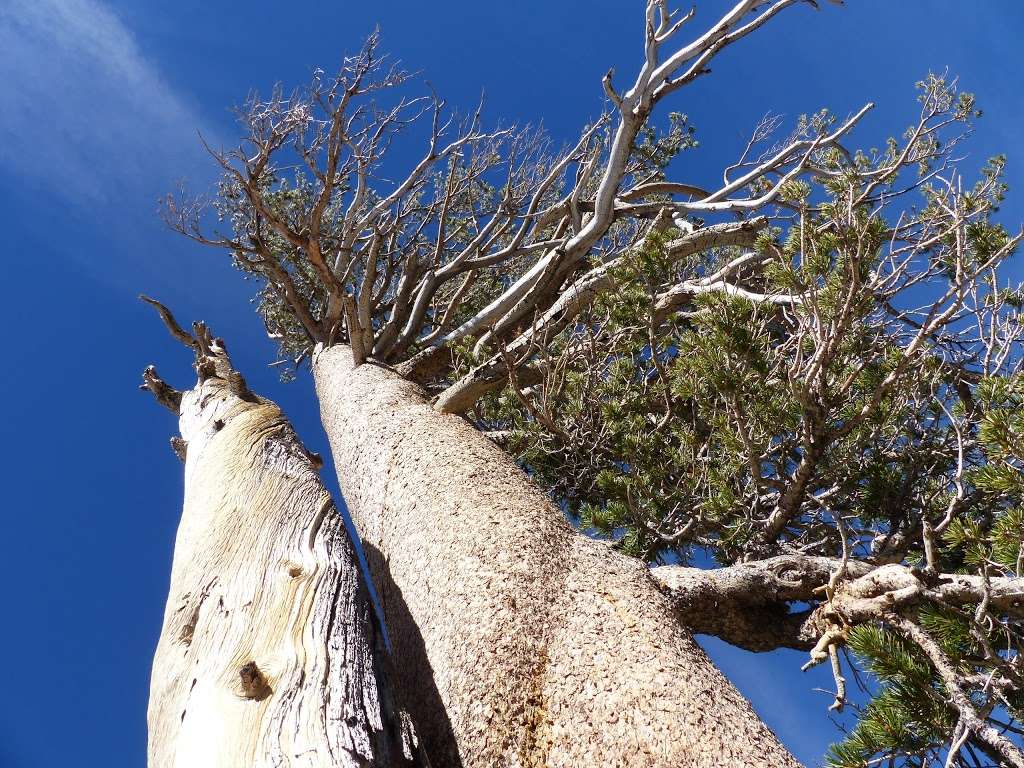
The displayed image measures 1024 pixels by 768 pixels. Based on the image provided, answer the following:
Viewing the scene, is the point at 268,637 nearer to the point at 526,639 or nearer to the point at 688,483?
the point at 526,639

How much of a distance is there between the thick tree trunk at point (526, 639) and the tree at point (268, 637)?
0.21 m

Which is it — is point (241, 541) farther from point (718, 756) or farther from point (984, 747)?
point (984, 747)

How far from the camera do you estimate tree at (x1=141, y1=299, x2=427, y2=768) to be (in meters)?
1.37

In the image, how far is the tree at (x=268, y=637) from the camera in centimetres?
137

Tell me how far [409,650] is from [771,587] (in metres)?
1.10

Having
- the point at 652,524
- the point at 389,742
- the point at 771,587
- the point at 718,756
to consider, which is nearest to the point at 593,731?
the point at 718,756

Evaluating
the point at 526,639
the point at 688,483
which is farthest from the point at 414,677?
the point at 688,483

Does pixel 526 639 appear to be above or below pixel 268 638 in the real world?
below

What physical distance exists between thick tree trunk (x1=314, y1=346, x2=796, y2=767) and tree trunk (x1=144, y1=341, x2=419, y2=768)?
0.73 feet

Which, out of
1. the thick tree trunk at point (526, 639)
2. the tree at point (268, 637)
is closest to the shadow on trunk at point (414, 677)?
the thick tree trunk at point (526, 639)

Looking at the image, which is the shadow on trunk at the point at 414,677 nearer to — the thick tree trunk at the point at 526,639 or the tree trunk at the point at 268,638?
the thick tree trunk at the point at 526,639

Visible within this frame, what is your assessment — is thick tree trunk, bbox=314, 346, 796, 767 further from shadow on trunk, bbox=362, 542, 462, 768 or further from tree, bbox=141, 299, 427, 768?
tree, bbox=141, 299, 427, 768

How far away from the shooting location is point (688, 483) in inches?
128

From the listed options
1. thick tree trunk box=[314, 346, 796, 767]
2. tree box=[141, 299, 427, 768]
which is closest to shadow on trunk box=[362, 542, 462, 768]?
thick tree trunk box=[314, 346, 796, 767]
